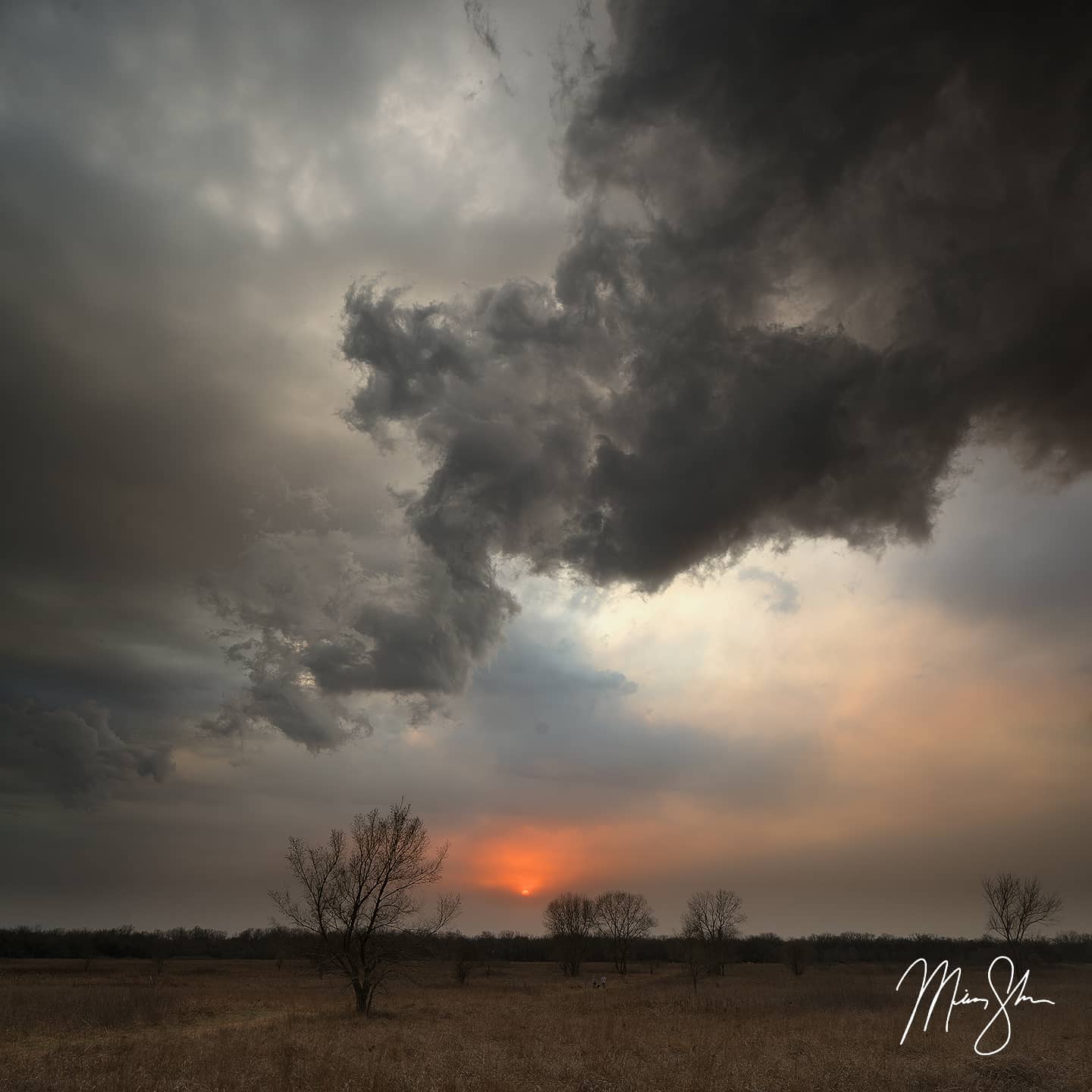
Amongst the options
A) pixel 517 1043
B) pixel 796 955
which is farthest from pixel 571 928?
pixel 517 1043

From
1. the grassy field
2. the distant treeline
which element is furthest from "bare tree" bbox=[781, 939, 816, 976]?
the grassy field

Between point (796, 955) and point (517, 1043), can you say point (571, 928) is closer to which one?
point (796, 955)

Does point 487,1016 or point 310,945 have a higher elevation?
point 310,945

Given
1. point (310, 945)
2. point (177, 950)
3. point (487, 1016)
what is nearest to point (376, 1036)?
point (487, 1016)

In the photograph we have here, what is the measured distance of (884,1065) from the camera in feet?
65.9

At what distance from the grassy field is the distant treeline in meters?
31.8

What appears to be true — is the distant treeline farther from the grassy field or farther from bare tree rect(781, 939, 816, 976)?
the grassy field

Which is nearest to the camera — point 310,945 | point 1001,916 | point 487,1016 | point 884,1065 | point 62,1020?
point 884,1065

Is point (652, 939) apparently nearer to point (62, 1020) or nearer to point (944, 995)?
point (944, 995)

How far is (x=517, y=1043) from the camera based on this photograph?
82.5 feet

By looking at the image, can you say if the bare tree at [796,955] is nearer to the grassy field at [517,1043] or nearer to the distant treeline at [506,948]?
the distant treeline at [506,948]

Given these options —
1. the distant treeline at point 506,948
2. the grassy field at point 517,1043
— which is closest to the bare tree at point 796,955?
the distant treeline at point 506,948

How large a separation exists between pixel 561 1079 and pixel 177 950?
12448 cm

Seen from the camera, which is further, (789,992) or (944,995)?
(789,992)
